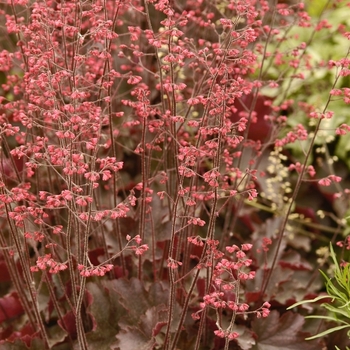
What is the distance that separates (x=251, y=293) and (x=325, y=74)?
1.72 m

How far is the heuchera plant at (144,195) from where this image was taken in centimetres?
146

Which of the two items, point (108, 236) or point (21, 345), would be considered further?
point (108, 236)

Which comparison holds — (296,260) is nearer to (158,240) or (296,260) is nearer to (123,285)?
(158,240)

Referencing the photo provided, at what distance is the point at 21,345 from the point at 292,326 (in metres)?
0.97

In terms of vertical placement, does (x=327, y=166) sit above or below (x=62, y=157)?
below

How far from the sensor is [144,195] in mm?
1748

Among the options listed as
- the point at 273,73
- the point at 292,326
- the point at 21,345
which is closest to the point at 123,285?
the point at 21,345

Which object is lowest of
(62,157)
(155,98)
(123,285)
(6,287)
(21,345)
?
(6,287)

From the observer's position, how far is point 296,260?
245cm

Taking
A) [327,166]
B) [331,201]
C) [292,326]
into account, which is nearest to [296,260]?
[292,326]

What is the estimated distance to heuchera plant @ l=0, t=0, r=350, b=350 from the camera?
1456 millimetres

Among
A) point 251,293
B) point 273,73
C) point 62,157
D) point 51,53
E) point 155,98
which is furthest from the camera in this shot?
point 273,73

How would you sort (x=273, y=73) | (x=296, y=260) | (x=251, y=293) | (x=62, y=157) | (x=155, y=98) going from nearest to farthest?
(x=62, y=157)
(x=251, y=293)
(x=296, y=260)
(x=155, y=98)
(x=273, y=73)

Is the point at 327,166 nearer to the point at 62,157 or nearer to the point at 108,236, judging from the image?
the point at 108,236
